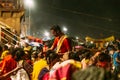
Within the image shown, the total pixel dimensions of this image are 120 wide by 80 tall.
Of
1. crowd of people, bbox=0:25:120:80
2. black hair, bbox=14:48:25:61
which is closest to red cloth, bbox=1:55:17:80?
crowd of people, bbox=0:25:120:80

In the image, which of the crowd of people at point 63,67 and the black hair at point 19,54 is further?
the black hair at point 19,54

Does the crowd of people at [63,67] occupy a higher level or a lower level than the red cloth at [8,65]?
higher

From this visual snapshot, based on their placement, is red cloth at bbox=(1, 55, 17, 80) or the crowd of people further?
red cloth at bbox=(1, 55, 17, 80)

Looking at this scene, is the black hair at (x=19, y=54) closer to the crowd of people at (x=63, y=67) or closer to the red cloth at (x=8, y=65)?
the crowd of people at (x=63, y=67)

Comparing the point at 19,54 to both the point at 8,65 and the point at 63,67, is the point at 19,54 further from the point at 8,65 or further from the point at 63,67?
the point at 63,67

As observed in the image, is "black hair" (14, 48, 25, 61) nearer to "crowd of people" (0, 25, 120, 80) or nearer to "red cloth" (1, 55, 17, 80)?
"crowd of people" (0, 25, 120, 80)

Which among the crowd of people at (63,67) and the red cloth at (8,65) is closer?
the crowd of people at (63,67)

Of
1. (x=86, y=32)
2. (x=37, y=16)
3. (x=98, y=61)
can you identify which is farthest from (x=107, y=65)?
(x=86, y=32)

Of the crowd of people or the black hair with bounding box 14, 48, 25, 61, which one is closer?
the crowd of people

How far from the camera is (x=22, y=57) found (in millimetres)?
8055

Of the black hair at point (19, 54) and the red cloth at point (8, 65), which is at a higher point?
the black hair at point (19, 54)

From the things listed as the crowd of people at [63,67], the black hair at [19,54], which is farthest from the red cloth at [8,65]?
the black hair at [19,54]

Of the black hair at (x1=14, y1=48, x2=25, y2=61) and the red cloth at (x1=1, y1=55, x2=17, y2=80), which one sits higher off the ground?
the black hair at (x1=14, y1=48, x2=25, y2=61)

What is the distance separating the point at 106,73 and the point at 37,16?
72.1 metres
